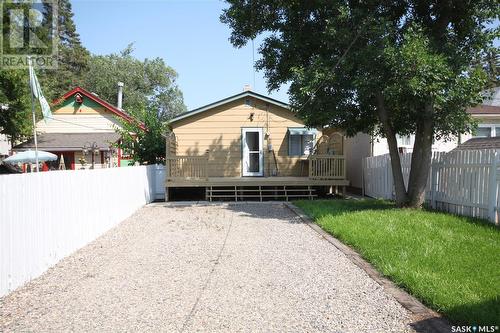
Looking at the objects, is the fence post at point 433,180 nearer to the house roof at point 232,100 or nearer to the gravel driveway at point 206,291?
the gravel driveway at point 206,291

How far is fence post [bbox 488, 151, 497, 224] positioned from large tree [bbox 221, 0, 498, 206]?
5.37 ft

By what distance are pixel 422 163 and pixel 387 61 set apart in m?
2.79

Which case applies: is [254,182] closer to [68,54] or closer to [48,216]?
[48,216]

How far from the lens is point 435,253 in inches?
223

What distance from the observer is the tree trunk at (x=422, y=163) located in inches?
385

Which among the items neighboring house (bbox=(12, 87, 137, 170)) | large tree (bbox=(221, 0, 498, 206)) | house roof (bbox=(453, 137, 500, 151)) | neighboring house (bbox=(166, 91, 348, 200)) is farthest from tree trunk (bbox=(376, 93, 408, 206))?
neighboring house (bbox=(12, 87, 137, 170))

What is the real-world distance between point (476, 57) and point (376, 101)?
249cm

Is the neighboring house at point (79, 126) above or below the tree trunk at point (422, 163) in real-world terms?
above

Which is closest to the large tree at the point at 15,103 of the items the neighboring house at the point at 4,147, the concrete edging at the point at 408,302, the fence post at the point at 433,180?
the neighboring house at the point at 4,147

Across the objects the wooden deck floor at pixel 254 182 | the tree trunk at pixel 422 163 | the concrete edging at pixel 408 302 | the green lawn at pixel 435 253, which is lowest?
the concrete edging at pixel 408 302

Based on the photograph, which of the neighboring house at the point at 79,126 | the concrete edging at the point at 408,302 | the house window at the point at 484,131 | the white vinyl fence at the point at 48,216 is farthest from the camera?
the neighboring house at the point at 79,126

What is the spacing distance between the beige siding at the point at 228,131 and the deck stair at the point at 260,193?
982 mm

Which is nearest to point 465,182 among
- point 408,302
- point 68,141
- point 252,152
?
point 408,302

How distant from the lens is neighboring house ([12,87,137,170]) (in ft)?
80.3
